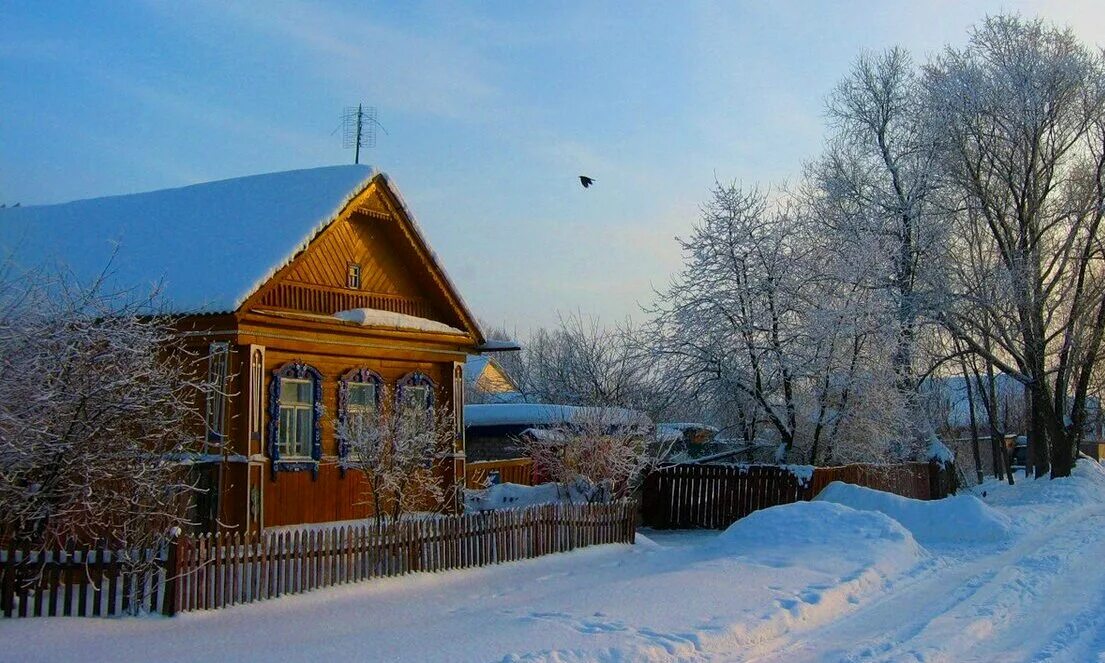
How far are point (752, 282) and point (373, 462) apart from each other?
14.0 metres

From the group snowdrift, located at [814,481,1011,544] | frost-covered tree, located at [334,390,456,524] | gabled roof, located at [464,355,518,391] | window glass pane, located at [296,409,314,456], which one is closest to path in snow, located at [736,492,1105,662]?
snowdrift, located at [814,481,1011,544]

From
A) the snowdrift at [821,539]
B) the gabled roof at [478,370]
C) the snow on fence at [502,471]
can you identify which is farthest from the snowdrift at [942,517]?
the gabled roof at [478,370]

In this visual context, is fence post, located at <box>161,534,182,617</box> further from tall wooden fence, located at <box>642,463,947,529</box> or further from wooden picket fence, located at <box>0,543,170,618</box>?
tall wooden fence, located at <box>642,463,947,529</box>

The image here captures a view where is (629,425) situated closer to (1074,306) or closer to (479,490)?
(479,490)

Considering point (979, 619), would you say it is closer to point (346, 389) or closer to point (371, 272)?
point (346, 389)

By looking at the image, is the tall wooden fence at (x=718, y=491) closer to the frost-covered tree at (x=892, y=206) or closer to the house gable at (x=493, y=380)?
the frost-covered tree at (x=892, y=206)

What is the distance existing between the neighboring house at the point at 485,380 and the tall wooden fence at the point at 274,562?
37836mm

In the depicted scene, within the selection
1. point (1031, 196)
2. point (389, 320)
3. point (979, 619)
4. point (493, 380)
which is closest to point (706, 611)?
point (979, 619)

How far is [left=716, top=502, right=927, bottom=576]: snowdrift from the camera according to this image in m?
15.1

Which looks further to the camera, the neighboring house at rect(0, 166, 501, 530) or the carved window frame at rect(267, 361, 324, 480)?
the carved window frame at rect(267, 361, 324, 480)

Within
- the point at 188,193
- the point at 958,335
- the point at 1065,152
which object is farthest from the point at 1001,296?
the point at 188,193

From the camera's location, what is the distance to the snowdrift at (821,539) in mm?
15063

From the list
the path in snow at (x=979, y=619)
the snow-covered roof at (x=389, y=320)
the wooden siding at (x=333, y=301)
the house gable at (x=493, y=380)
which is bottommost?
the path in snow at (x=979, y=619)

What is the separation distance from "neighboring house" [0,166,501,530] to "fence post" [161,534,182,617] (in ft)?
18.4
